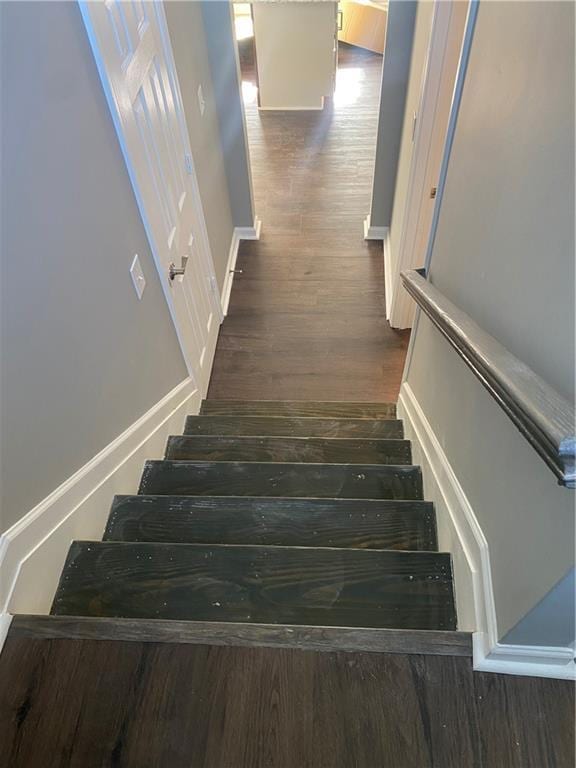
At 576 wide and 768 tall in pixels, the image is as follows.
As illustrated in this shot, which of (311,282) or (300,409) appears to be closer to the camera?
(300,409)

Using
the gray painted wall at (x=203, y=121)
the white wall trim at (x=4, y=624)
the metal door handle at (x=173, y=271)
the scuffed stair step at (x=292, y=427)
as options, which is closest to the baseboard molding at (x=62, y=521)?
the white wall trim at (x=4, y=624)

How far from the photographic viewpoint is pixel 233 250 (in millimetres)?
3910

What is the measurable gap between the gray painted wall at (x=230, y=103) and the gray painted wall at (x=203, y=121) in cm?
7

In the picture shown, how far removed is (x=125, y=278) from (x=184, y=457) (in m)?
0.87

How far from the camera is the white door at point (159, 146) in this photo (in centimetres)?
Result: 152

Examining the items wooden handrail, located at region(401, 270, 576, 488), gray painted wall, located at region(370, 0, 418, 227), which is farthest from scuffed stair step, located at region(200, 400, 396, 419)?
gray painted wall, located at region(370, 0, 418, 227)

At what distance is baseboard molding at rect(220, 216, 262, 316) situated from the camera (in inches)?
140

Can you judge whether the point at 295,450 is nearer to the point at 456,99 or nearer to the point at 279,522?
the point at 279,522

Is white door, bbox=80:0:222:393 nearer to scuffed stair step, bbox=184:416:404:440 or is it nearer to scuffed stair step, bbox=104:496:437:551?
scuffed stair step, bbox=184:416:404:440

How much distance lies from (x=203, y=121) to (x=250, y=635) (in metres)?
2.77

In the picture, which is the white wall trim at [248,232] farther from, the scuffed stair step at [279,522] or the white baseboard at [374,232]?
the scuffed stair step at [279,522]

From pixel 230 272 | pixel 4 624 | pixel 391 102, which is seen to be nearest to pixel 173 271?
pixel 4 624

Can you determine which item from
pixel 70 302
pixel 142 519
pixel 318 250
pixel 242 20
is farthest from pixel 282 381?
pixel 242 20

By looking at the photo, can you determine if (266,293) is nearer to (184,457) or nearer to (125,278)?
(184,457)
